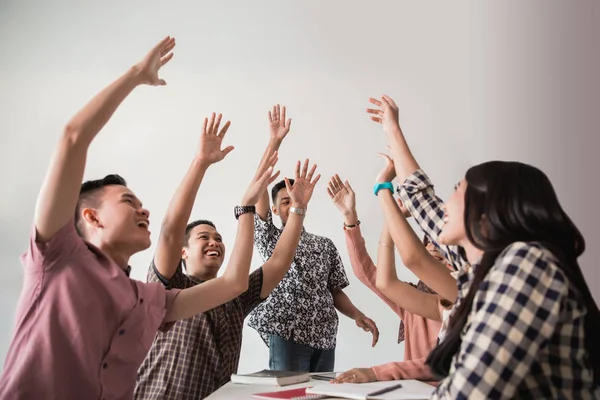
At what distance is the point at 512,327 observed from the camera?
0.89 metres

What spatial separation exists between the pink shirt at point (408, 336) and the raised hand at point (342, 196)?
0.09 metres

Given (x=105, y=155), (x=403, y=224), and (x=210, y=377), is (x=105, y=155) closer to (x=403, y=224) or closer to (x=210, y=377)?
(x=210, y=377)

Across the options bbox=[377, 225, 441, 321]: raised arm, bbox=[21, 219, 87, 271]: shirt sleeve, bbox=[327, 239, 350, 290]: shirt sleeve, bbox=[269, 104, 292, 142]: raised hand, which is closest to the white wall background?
bbox=[327, 239, 350, 290]: shirt sleeve

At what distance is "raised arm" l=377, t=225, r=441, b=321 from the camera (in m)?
1.80

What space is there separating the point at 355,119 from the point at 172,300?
2269 mm

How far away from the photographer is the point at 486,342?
0.90 metres

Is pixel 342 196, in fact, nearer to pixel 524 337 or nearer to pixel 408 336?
pixel 408 336

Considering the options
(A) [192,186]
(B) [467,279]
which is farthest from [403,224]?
(A) [192,186]

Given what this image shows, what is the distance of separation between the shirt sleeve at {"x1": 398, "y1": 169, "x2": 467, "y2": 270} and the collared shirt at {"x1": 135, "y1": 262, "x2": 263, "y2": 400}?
2.27ft

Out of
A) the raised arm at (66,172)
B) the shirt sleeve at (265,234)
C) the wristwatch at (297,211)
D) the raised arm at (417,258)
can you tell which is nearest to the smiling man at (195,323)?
the wristwatch at (297,211)

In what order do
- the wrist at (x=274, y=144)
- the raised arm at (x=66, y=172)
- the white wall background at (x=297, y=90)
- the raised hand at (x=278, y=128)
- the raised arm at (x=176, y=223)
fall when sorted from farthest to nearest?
1. the white wall background at (x=297, y=90)
2. the raised hand at (x=278, y=128)
3. the wrist at (x=274, y=144)
4. the raised arm at (x=176, y=223)
5. the raised arm at (x=66, y=172)

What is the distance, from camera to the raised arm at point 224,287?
5.02ft

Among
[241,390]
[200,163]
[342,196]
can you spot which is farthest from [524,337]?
[342,196]

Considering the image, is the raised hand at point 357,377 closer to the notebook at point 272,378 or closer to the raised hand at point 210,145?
the notebook at point 272,378
